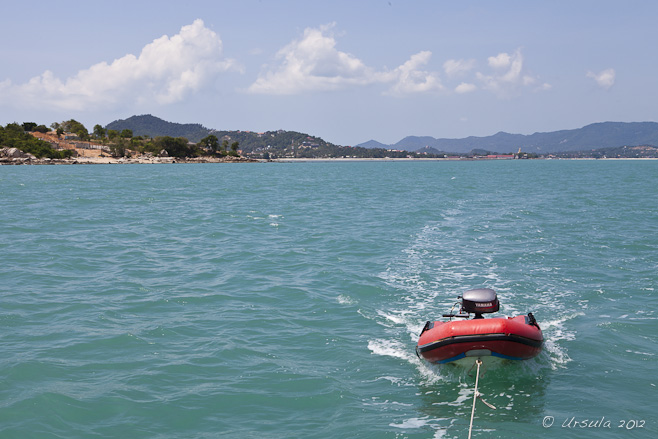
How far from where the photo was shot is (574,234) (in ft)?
91.7

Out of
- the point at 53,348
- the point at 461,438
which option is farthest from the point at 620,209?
the point at 53,348

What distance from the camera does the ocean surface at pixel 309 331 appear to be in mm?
9336

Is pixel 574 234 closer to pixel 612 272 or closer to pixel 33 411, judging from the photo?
pixel 612 272

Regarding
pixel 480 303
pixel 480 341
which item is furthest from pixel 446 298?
pixel 480 341

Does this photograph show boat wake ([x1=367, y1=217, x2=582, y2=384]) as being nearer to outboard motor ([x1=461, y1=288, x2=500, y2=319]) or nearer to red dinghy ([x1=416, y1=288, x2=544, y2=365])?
red dinghy ([x1=416, y1=288, x2=544, y2=365])

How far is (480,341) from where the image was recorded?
10.2 m

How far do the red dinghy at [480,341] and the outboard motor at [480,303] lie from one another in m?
0.76

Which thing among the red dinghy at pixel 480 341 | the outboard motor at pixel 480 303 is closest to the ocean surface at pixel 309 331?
the red dinghy at pixel 480 341

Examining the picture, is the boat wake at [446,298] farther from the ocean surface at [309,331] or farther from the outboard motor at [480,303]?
the outboard motor at [480,303]

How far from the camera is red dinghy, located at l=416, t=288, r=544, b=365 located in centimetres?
1021

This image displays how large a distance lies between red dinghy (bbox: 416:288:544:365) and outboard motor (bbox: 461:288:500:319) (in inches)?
29.8

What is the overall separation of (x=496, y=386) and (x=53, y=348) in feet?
32.2

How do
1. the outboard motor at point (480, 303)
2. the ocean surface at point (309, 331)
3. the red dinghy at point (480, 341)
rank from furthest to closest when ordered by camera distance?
1. the outboard motor at point (480, 303)
2. the red dinghy at point (480, 341)
3. the ocean surface at point (309, 331)

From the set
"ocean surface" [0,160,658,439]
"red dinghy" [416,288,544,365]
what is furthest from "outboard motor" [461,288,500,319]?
"ocean surface" [0,160,658,439]
